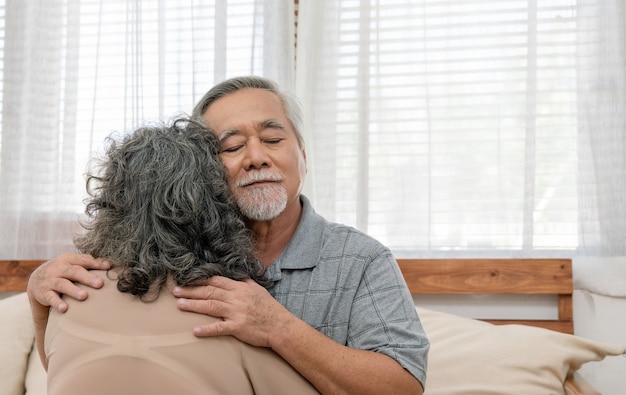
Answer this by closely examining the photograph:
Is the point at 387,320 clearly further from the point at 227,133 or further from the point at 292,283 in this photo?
the point at 227,133

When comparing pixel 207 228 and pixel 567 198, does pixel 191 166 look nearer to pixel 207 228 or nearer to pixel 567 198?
pixel 207 228

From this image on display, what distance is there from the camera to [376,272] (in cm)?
141

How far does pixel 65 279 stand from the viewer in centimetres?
119

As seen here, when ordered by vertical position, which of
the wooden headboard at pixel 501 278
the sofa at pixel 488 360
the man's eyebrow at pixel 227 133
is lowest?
the sofa at pixel 488 360

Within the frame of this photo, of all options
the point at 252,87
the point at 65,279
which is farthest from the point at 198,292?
the point at 252,87

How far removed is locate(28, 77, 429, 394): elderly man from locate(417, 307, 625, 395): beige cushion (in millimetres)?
595

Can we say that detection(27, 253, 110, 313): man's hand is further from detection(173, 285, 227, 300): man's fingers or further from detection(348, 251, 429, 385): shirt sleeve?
detection(348, 251, 429, 385): shirt sleeve

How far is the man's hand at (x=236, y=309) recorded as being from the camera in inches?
43.9

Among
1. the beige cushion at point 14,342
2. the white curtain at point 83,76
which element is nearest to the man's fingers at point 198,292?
the beige cushion at point 14,342

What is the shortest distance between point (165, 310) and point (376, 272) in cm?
49

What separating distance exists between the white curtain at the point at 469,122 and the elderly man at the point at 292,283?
0.84 m

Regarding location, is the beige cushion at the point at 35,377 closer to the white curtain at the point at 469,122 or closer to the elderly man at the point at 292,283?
the elderly man at the point at 292,283

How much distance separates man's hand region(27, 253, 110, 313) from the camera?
3.81 ft

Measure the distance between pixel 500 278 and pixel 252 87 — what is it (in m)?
1.20
